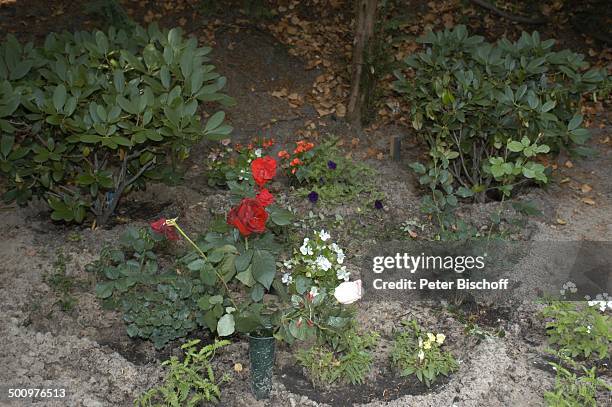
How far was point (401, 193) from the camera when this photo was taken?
438cm

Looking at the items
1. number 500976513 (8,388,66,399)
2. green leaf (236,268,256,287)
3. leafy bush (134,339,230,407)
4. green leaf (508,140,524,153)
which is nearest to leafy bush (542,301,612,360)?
green leaf (508,140,524,153)

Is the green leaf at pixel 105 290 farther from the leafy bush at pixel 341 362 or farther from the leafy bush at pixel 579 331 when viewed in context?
the leafy bush at pixel 579 331

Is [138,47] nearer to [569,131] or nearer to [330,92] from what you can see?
[330,92]

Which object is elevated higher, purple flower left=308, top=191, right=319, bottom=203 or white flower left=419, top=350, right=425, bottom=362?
white flower left=419, top=350, right=425, bottom=362

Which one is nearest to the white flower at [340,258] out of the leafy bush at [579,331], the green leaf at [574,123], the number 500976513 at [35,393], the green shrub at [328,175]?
the leafy bush at [579,331]

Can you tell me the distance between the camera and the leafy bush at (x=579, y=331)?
292 cm

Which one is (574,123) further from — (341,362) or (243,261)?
(243,261)

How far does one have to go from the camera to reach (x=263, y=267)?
2.74m

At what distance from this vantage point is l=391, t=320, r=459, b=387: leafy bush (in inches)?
114

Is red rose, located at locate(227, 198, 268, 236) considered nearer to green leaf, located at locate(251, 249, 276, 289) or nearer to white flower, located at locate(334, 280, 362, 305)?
green leaf, located at locate(251, 249, 276, 289)

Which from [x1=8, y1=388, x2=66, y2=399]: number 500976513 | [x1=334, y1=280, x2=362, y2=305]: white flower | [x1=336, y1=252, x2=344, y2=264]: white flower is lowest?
[x1=8, y1=388, x2=66, y2=399]: number 500976513

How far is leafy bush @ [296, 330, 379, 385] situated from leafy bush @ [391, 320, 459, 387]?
0.43 feet

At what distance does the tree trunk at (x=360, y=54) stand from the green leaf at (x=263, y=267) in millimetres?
2517

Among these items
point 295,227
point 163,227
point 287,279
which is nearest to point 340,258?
point 287,279
